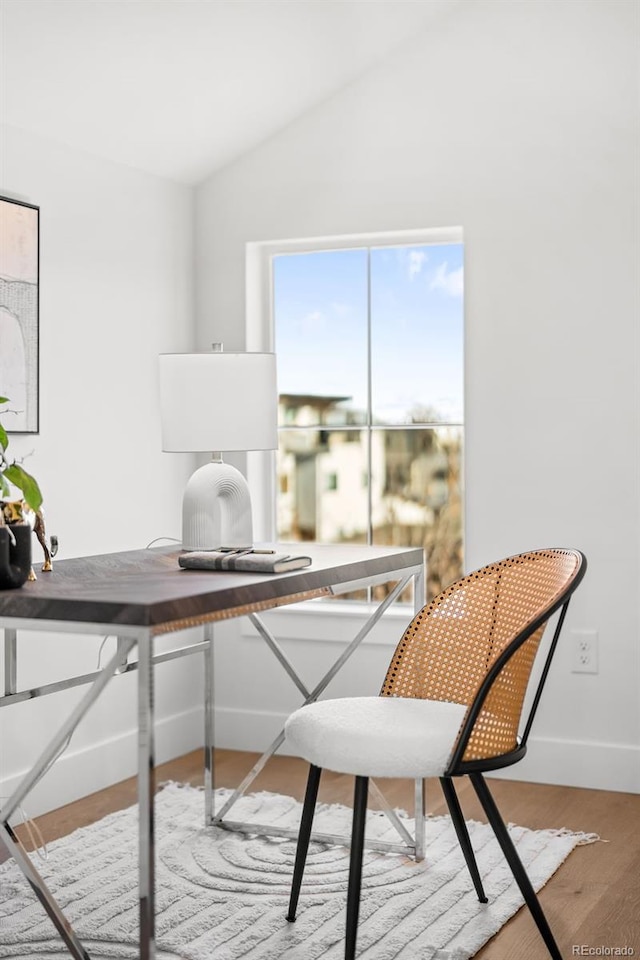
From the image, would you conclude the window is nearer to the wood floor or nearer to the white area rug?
the wood floor

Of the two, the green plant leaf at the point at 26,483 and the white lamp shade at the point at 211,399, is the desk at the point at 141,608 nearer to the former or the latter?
the green plant leaf at the point at 26,483

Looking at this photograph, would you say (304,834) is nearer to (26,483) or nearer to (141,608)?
(141,608)

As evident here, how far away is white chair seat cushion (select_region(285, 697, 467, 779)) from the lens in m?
2.13

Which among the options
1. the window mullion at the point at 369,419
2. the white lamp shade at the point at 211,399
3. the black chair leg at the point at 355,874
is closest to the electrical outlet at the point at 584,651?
the window mullion at the point at 369,419

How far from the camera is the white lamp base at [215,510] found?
2797mm

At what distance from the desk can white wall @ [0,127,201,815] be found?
0.74m

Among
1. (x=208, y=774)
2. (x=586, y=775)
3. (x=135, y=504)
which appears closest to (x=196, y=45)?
(x=135, y=504)

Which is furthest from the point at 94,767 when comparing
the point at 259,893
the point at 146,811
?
the point at 146,811

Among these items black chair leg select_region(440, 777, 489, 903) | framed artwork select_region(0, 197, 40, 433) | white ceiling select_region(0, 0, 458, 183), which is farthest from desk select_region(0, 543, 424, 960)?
white ceiling select_region(0, 0, 458, 183)

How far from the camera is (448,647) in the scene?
260 centimetres

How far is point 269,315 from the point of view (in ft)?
13.8

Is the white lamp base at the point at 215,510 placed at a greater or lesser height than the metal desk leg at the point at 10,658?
greater

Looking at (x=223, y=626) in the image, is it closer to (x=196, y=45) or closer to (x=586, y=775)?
(x=586, y=775)

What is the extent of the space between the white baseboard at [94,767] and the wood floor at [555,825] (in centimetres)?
4
